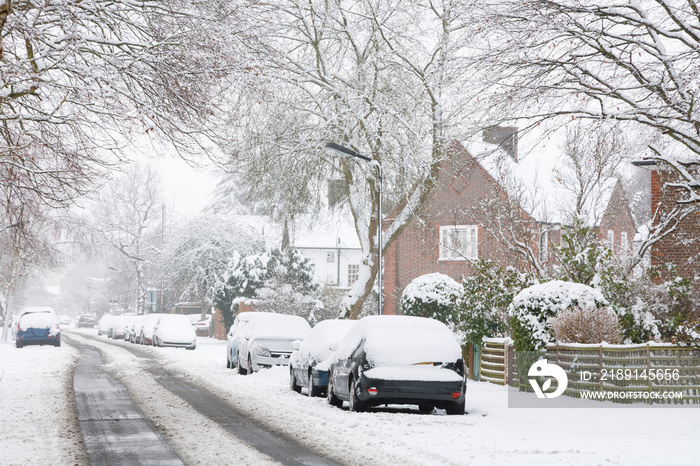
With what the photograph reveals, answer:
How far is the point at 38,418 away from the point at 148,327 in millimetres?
32790

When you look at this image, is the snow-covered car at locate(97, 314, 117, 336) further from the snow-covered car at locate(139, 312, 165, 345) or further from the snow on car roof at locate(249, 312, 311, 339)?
the snow on car roof at locate(249, 312, 311, 339)

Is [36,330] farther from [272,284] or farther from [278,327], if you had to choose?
[278,327]

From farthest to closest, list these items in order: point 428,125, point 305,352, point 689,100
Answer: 1. point 428,125
2. point 305,352
3. point 689,100

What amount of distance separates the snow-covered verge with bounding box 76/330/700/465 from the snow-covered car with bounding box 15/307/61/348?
25.0 metres

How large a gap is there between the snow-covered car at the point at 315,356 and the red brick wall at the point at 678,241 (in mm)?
8837

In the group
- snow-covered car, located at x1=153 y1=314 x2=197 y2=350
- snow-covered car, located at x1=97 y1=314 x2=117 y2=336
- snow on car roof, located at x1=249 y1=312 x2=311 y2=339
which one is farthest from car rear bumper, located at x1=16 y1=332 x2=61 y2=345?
snow-covered car, located at x1=97 y1=314 x2=117 y2=336

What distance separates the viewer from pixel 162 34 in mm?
11766

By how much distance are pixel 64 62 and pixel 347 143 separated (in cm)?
1578

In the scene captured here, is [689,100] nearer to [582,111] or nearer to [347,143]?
[582,111]

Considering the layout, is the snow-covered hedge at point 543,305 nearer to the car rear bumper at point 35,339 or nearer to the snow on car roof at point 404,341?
the snow on car roof at point 404,341

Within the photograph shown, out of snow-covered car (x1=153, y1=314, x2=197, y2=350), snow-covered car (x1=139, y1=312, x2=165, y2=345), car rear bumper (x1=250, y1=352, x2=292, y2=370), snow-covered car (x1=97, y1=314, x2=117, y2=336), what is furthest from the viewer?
snow-covered car (x1=97, y1=314, x2=117, y2=336)

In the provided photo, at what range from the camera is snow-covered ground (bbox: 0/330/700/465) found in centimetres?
923

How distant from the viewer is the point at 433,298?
76.5ft

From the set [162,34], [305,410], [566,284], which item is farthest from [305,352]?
[162,34]
